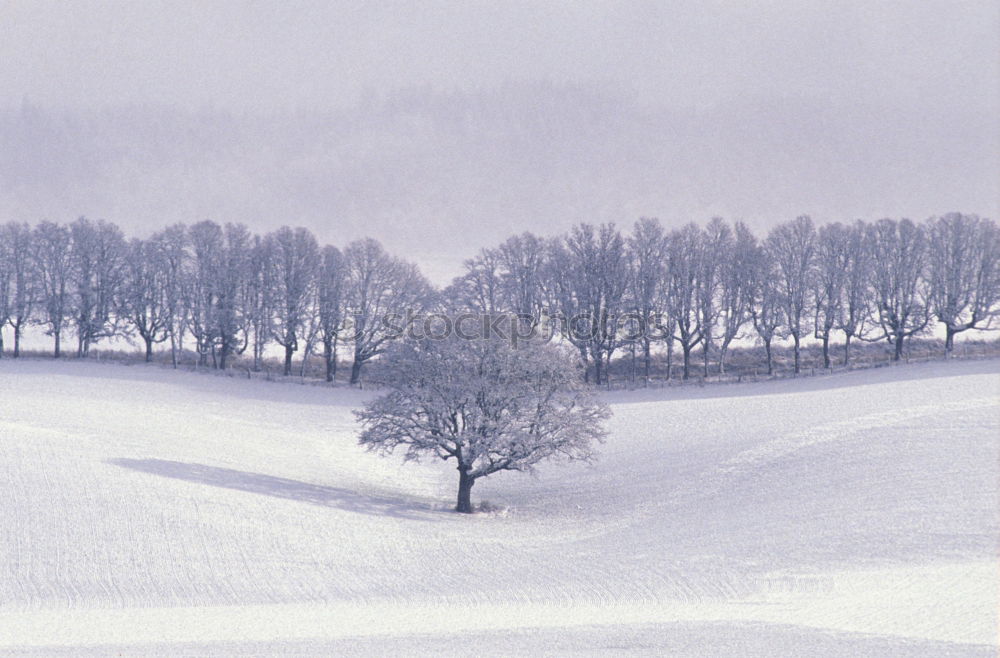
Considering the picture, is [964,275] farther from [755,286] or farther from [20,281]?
[20,281]

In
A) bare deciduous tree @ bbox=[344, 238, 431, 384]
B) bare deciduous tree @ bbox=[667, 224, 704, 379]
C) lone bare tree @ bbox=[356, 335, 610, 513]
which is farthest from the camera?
bare deciduous tree @ bbox=[667, 224, 704, 379]

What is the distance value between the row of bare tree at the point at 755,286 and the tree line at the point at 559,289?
0.13m

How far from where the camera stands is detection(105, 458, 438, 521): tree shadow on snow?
104 ft

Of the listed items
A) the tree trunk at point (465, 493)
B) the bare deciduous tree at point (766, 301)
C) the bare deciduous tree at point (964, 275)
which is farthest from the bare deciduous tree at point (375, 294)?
the bare deciduous tree at point (964, 275)

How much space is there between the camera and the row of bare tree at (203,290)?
68938 millimetres

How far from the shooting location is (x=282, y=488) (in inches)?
1309

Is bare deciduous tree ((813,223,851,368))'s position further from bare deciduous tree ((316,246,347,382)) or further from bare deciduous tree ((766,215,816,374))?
bare deciduous tree ((316,246,347,382))

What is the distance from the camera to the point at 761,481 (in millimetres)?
34406

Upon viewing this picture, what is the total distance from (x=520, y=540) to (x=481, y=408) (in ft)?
23.6

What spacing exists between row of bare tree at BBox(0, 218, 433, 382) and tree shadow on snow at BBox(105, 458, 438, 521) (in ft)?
107

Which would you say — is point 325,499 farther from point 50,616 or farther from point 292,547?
point 50,616

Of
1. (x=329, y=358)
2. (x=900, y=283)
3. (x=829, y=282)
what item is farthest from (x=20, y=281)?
(x=900, y=283)

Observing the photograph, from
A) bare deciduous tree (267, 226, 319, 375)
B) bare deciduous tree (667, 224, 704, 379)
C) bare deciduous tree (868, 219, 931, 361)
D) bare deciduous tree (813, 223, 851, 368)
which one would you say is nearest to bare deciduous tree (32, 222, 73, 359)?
bare deciduous tree (267, 226, 319, 375)

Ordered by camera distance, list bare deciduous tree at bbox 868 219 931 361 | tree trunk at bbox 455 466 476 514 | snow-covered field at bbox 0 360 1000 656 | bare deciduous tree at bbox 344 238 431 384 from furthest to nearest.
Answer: bare deciduous tree at bbox 344 238 431 384
bare deciduous tree at bbox 868 219 931 361
tree trunk at bbox 455 466 476 514
snow-covered field at bbox 0 360 1000 656
